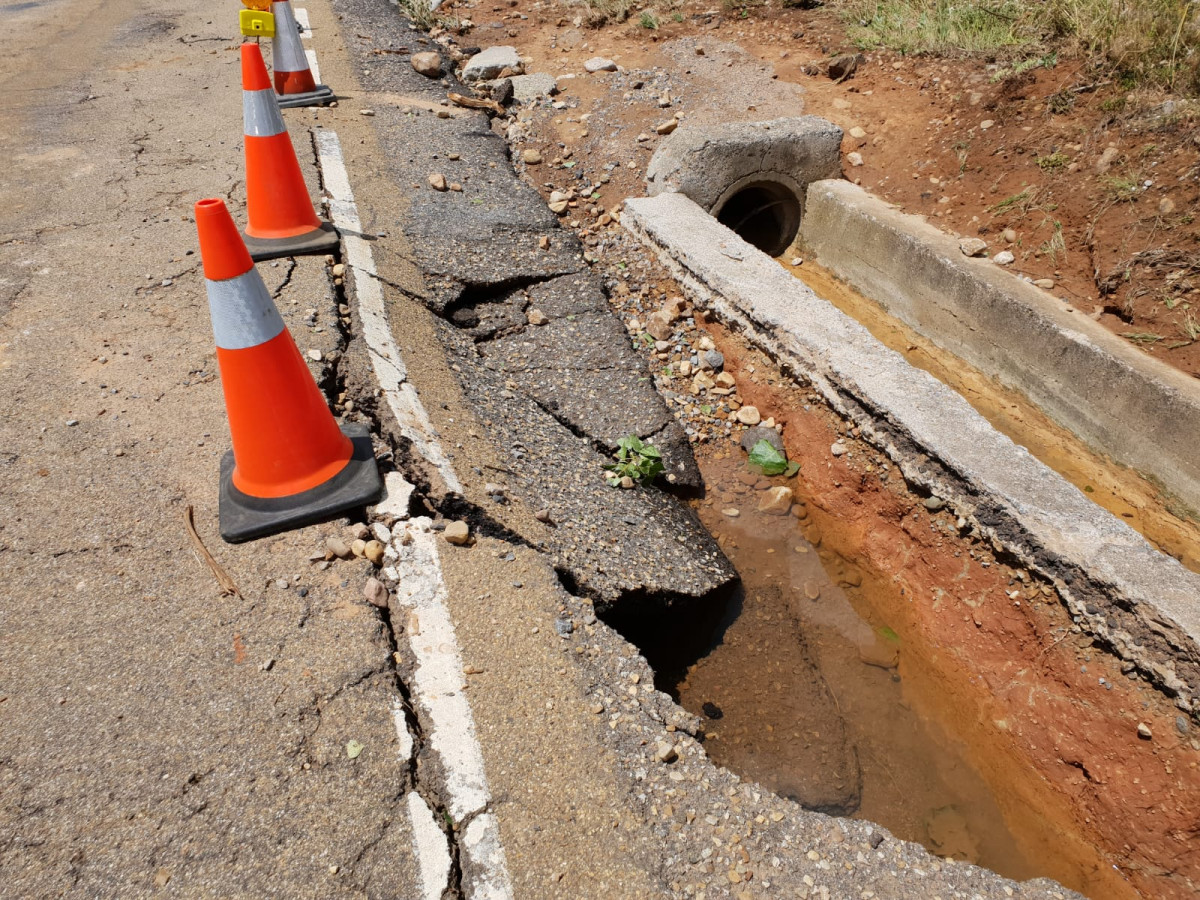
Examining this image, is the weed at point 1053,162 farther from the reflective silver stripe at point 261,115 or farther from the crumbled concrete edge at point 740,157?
the reflective silver stripe at point 261,115

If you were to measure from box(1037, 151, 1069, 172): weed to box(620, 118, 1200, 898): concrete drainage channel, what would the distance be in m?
0.87

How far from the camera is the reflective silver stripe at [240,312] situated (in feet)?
7.07

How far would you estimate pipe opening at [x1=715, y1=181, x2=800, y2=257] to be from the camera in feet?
17.5

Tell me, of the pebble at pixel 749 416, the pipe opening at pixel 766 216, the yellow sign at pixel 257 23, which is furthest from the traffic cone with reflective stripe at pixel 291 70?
the pebble at pixel 749 416

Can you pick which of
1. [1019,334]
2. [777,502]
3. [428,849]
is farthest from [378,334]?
[1019,334]

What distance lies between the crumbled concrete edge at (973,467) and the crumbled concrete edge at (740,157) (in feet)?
2.48

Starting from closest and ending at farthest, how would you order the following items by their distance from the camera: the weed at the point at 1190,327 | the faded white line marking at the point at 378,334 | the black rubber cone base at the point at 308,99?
1. the faded white line marking at the point at 378,334
2. the weed at the point at 1190,327
3. the black rubber cone base at the point at 308,99

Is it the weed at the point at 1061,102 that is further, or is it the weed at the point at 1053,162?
the weed at the point at 1061,102

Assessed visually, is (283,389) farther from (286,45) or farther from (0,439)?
(286,45)

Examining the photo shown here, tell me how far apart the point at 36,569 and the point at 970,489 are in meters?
3.22

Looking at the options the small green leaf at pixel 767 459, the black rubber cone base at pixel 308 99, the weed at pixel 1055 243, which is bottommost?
the small green leaf at pixel 767 459

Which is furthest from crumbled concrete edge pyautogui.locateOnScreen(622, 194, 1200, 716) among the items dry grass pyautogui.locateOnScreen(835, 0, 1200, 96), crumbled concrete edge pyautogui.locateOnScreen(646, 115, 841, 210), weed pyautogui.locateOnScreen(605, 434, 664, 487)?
dry grass pyautogui.locateOnScreen(835, 0, 1200, 96)

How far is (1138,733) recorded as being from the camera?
2387 mm

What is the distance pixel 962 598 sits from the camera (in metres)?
2.93
